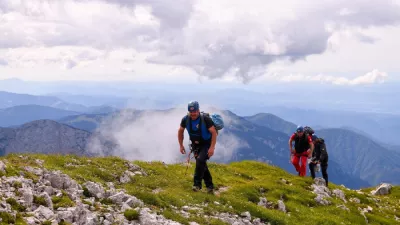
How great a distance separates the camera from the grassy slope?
1576 centimetres

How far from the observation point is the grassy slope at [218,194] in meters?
15.8

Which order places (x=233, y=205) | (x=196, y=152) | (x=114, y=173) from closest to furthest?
(x=233, y=205) < (x=196, y=152) < (x=114, y=173)

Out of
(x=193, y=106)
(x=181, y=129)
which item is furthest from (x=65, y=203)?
(x=181, y=129)

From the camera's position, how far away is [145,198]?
1489cm

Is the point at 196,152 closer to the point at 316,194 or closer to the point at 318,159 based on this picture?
the point at 316,194

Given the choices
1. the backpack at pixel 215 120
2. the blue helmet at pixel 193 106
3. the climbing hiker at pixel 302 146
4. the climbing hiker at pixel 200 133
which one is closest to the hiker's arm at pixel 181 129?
the climbing hiker at pixel 200 133

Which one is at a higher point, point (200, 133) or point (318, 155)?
point (200, 133)

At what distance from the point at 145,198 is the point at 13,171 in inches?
208

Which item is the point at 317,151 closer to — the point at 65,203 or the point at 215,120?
the point at 215,120

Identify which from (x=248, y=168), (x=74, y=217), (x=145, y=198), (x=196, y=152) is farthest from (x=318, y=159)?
(x=74, y=217)

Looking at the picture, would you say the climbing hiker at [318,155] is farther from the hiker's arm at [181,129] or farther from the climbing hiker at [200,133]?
the hiker's arm at [181,129]

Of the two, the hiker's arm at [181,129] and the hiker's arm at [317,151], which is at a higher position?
the hiker's arm at [181,129]

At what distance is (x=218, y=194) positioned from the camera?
67.5 ft

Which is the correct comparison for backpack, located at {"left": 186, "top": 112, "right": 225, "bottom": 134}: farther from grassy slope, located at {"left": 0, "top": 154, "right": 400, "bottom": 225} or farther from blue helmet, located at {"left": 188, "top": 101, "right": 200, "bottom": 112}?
grassy slope, located at {"left": 0, "top": 154, "right": 400, "bottom": 225}
